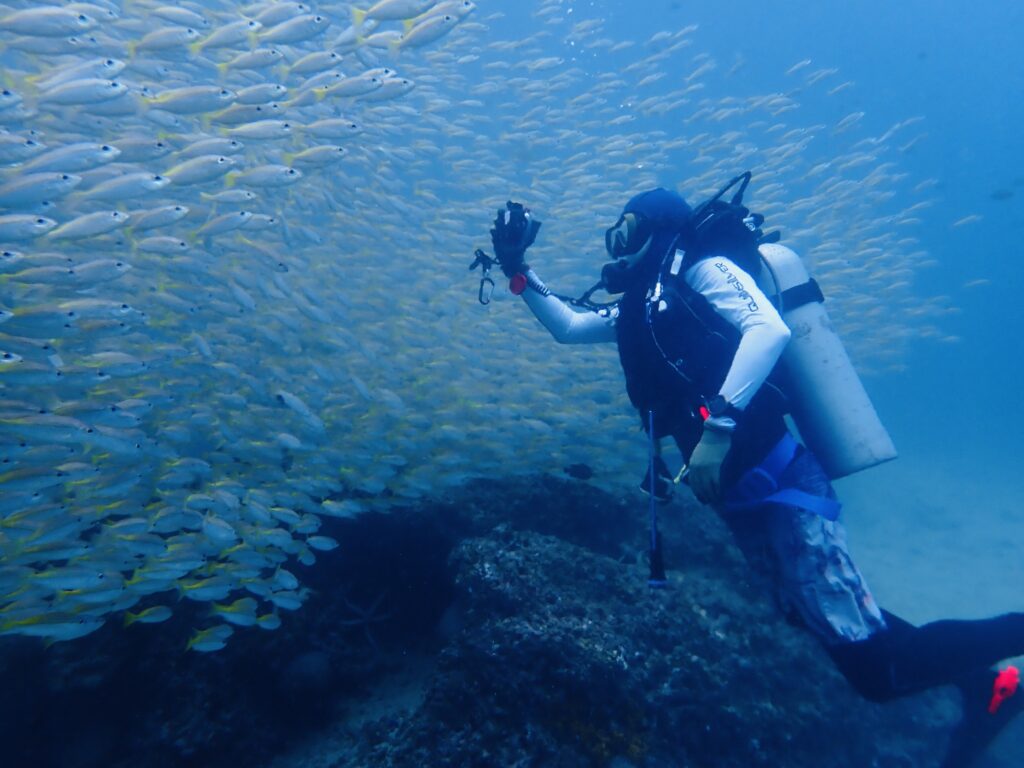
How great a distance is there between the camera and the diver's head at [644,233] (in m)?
2.97

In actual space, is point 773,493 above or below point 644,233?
below

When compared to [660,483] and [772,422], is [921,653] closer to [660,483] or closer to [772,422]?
[772,422]

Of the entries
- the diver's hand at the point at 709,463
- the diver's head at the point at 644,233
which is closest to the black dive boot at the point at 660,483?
the diver's hand at the point at 709,463

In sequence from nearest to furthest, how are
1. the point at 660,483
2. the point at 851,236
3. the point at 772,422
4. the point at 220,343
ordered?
the point at 772,422 → the point at 660,483 → the point at 220,343 → the point at 851,236

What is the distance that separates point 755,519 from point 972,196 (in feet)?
340

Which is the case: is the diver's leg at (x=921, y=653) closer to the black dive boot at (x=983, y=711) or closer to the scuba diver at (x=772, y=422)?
the scuba diver at (x=772, y=422)

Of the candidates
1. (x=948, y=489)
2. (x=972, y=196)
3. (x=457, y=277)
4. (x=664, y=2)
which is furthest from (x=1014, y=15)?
(x=457, y=277)

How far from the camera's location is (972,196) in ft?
262

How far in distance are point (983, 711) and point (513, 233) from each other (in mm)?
3908

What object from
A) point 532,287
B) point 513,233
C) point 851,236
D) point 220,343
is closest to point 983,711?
point 532,287

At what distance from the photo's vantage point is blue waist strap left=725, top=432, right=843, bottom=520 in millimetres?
2766

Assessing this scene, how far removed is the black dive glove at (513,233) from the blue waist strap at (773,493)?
1.90 meters

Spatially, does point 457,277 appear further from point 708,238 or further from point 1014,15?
point 1014,15

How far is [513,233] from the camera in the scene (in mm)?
3637
